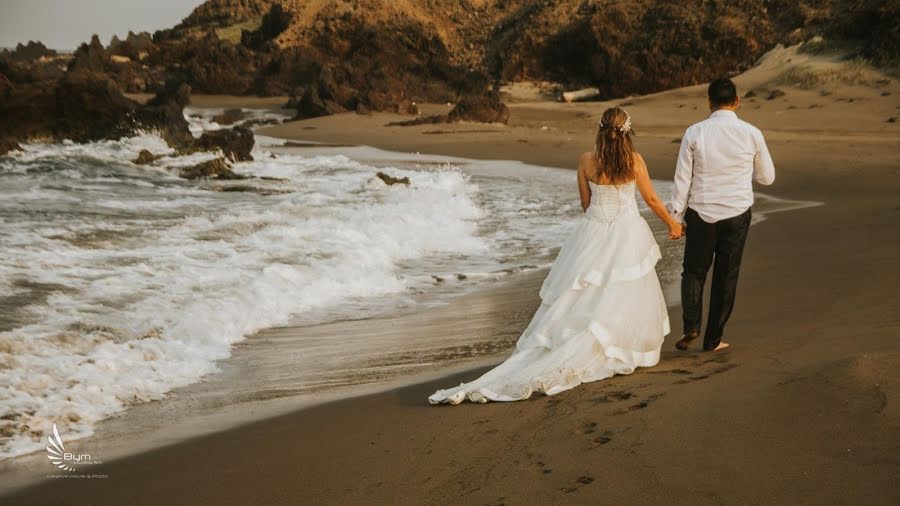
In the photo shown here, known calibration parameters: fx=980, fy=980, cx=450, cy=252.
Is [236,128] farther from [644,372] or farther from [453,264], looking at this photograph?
[644,372]

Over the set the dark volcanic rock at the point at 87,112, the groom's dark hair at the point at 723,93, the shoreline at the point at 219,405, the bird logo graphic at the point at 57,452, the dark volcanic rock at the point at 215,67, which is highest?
the dark volcanic rock at the point at 215,67

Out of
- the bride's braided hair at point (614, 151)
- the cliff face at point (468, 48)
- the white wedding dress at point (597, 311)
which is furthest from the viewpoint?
the cliff face at point (468, 48)

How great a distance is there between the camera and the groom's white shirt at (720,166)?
217 inches

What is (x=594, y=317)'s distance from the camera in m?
5.11

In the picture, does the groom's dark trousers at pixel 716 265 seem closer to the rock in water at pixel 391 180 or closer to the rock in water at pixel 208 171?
the rock in water at pixel 391 180

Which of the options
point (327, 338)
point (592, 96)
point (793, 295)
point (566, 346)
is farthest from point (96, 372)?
point (592, 96)

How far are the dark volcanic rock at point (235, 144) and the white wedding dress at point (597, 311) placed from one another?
12.7m

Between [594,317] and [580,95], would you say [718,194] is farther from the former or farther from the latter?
[580,95]

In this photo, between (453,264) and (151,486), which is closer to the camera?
(151,486)

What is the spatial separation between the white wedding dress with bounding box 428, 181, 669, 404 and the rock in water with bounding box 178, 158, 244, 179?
11169mm

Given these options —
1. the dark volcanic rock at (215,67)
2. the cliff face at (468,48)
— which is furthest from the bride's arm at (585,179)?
the dark volcanic rock at (215,67)

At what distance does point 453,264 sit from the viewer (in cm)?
993

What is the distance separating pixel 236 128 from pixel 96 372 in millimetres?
12141

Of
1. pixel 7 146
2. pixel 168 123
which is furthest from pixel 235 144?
pixel 7 146
